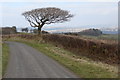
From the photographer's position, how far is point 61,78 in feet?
42.8

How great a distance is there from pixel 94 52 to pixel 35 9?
32.8 m

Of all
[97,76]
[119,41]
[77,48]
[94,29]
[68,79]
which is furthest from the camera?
[94,29]

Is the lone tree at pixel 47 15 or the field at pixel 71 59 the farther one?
the lone tree at pixel 47 15

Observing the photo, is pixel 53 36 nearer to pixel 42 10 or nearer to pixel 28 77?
pixel 42 10

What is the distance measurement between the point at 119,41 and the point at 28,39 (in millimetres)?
26468

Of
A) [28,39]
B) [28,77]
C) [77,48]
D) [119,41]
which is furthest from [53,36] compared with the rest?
[28,77]

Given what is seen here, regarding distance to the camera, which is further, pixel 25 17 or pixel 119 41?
pixel 25 17

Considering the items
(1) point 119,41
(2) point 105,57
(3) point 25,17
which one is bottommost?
(2) point 105,57

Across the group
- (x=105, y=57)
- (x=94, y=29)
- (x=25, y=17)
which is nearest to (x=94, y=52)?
(x=105, y=57)

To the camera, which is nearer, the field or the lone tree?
the field

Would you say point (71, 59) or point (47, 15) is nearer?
point (71, 59)

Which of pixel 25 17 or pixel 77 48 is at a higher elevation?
pixel 25 17

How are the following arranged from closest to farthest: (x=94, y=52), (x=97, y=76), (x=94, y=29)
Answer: (x=97, y=76) → (x=94, y=52) → (x=94, y=29)

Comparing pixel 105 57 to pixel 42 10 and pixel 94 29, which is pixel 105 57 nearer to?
pixel 94 29
